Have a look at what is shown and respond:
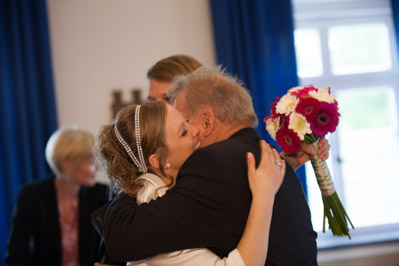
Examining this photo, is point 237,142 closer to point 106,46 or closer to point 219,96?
point 219,96

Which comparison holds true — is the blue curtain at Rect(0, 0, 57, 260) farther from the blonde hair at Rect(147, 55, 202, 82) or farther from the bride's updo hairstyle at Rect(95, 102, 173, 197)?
the bride's updo hairstyle at Rect(95, 102, 173, 197)

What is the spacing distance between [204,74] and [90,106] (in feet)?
8.36

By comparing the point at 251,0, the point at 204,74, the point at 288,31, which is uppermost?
the point at 251,0

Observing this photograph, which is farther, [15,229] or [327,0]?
[327,0]

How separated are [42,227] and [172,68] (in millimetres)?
1620

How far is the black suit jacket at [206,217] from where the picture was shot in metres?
1.25

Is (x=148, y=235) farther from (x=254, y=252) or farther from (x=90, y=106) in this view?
(x=90, y=106)

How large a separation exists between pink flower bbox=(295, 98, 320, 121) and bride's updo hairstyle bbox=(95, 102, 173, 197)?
1.81ft

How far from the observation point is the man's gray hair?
5.28 ft

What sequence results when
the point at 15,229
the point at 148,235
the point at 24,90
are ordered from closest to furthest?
the point at 148,235 → the point at 15,229 → the point at 24,90

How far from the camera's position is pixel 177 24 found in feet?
13.5

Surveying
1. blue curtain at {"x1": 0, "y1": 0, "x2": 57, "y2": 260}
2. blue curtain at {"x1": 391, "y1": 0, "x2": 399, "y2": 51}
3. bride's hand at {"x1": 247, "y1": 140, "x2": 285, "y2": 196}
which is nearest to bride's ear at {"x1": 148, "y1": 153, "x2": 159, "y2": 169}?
bride's hand at {"x1": 247, "y1": 140, "x2": 285, "y2": 196}

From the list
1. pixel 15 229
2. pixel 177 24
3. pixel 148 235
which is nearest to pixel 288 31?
pixel 177 24

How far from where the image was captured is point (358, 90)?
4387 mm
